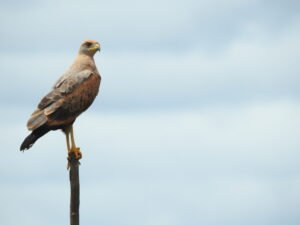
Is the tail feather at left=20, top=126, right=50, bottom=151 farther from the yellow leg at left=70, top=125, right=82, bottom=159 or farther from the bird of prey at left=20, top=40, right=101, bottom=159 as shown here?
the yellow leg at left=70, top=125, right=82, bottom=159

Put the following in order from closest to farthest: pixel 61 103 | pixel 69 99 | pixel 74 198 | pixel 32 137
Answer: pixel 74 198 < pixel 32 137 < pixel 61 103 < pixel 69 99

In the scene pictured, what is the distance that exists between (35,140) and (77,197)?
1955mm

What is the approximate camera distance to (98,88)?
2131 cm

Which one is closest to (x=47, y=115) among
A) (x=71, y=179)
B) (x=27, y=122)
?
(x=27, y=122)

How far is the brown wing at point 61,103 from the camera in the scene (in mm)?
19578

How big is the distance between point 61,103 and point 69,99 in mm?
354

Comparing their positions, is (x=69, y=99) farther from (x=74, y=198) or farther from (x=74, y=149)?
(x=74, y=198)

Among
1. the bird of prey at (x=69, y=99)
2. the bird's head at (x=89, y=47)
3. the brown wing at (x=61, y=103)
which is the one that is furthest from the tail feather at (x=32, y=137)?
the bird's head at (x=89, y=47)

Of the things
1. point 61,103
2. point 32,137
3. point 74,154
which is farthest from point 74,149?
point 32,137

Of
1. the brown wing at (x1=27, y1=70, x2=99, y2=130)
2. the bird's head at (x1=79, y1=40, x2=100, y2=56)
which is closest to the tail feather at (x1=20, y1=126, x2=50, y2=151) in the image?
the brown wing at (x1=27, y1=70, x2=99, y2=130)

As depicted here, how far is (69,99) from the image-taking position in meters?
20.3

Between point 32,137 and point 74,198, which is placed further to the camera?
point 32,137

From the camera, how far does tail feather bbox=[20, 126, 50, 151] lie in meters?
19.0

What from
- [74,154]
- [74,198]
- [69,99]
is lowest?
[74,198]
